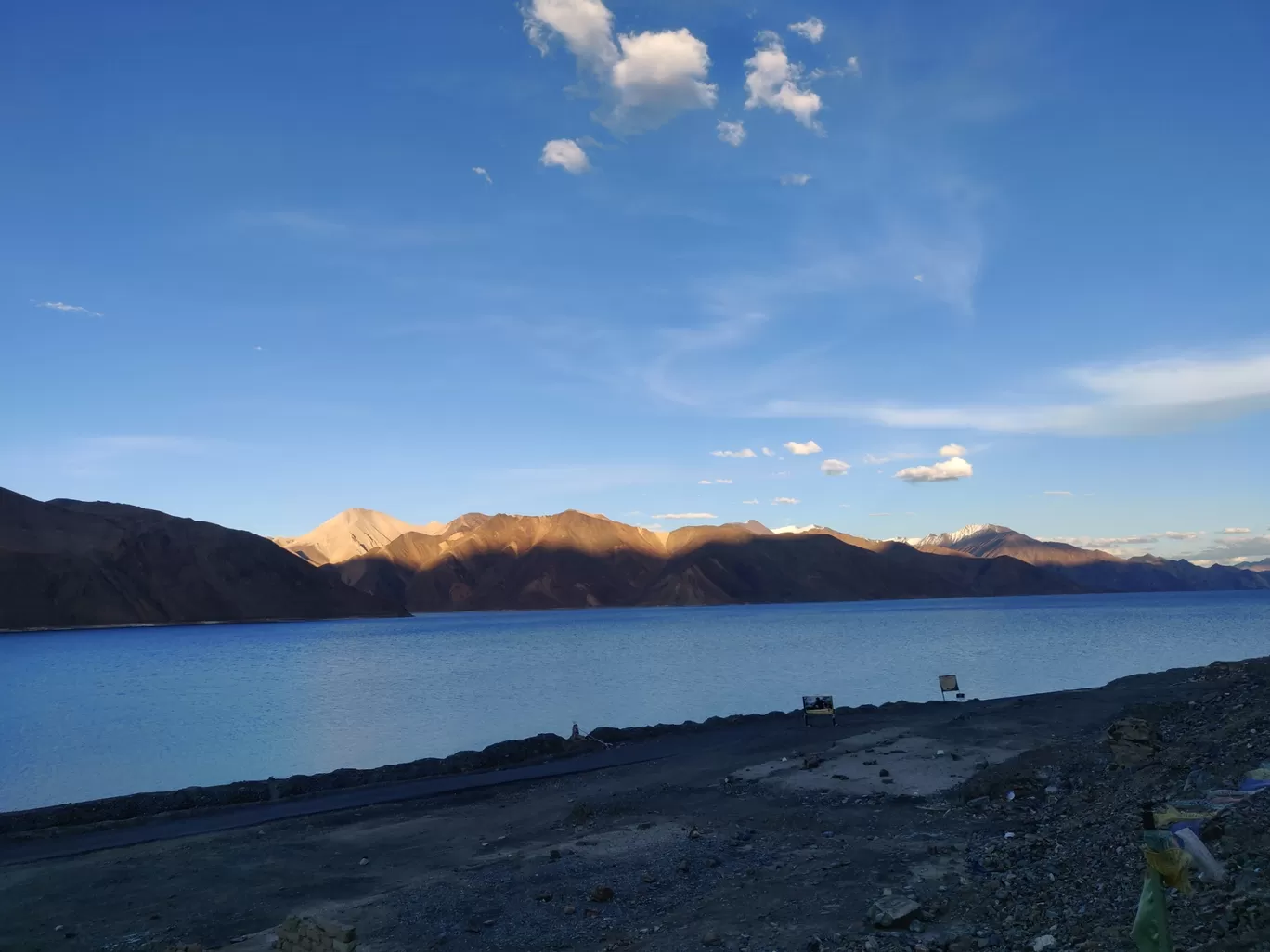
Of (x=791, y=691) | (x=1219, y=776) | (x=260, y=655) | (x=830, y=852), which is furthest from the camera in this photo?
(x=260, y=655)

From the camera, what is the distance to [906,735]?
24672 millimetres

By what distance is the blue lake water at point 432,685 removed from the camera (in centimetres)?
3291

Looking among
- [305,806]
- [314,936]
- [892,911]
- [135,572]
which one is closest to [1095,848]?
[892,911]

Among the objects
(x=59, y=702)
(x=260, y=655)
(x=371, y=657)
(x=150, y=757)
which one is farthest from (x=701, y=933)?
(x=260, y=655)

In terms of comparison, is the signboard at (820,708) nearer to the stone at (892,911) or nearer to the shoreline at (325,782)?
the shoreline at (325,782)

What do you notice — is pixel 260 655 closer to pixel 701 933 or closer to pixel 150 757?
pixel 150 757

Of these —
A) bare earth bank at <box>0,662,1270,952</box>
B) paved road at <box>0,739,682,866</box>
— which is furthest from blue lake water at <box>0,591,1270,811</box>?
bare earth bank at <box>0,662,1270,952</box>

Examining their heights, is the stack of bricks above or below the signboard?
above

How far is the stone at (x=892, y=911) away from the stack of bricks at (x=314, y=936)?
6.17 meters

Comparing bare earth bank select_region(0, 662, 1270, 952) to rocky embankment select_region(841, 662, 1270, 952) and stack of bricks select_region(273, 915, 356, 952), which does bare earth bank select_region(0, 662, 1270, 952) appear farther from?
stack of bricks select_region(273, 915, 356, 952)

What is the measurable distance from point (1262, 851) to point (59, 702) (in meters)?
60.3

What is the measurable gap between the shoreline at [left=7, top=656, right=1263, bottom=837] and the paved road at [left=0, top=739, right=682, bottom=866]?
0.49 metres

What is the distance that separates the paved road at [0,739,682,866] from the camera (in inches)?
727

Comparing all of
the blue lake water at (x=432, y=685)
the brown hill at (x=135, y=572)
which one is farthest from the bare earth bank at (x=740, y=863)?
the brown hill at (x=135, y=572)
